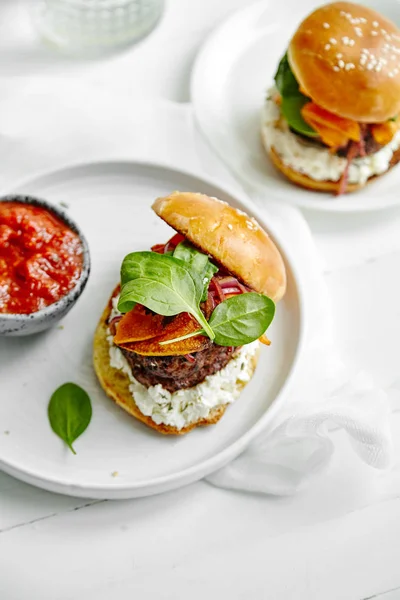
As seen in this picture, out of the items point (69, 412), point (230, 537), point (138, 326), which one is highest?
point (138, 326)

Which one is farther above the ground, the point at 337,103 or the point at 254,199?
the point at 337,103

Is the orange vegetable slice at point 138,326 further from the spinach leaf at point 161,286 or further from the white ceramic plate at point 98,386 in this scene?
the white ceramic plate at point 98,386

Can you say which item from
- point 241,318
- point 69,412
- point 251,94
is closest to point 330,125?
point 251,94

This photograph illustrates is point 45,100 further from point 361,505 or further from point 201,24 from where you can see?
point 361,505

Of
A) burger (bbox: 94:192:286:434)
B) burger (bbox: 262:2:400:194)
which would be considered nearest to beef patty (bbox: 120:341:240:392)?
burger (bbox: 94:192:286:434)

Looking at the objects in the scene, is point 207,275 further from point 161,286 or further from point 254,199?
point 254,199

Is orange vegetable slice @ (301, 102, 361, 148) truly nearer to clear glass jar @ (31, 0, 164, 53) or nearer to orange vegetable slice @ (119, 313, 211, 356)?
clear glass jar @ (31, 0, 164, 53)
